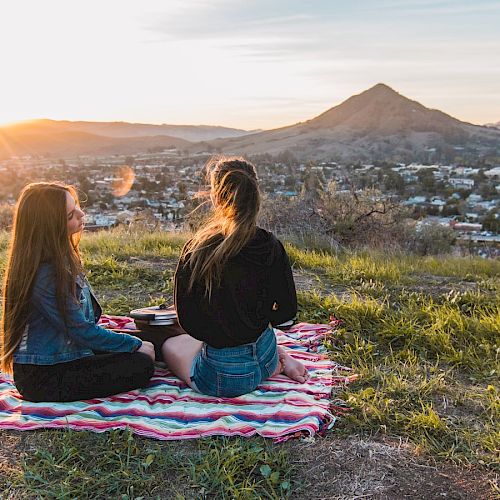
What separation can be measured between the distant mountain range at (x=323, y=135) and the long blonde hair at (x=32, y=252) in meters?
50.3

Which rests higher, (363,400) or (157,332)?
(157,332)

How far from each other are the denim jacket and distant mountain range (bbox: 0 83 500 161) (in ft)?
165

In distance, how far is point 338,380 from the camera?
351 centimetres

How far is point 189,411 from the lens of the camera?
3.08 meters

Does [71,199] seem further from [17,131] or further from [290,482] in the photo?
[17,131]

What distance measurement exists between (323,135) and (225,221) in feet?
237

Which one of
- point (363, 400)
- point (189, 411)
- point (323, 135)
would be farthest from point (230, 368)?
point (323, 135)

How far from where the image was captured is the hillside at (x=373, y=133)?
6354cm

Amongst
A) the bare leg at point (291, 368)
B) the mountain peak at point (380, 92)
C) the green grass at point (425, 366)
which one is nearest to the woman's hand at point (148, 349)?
the bare leg at point (291, 368)

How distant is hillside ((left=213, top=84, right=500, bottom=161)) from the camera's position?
63.5 m

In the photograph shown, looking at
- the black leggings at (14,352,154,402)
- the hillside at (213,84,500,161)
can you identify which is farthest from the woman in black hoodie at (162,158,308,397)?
the hillside at (213,84,500,161)

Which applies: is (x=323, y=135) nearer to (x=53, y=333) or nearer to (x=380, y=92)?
(x=380, y=92)

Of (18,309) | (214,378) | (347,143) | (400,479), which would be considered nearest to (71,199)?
(18,309)

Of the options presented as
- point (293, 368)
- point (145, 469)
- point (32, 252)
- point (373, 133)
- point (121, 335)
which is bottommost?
point (145, 469)
